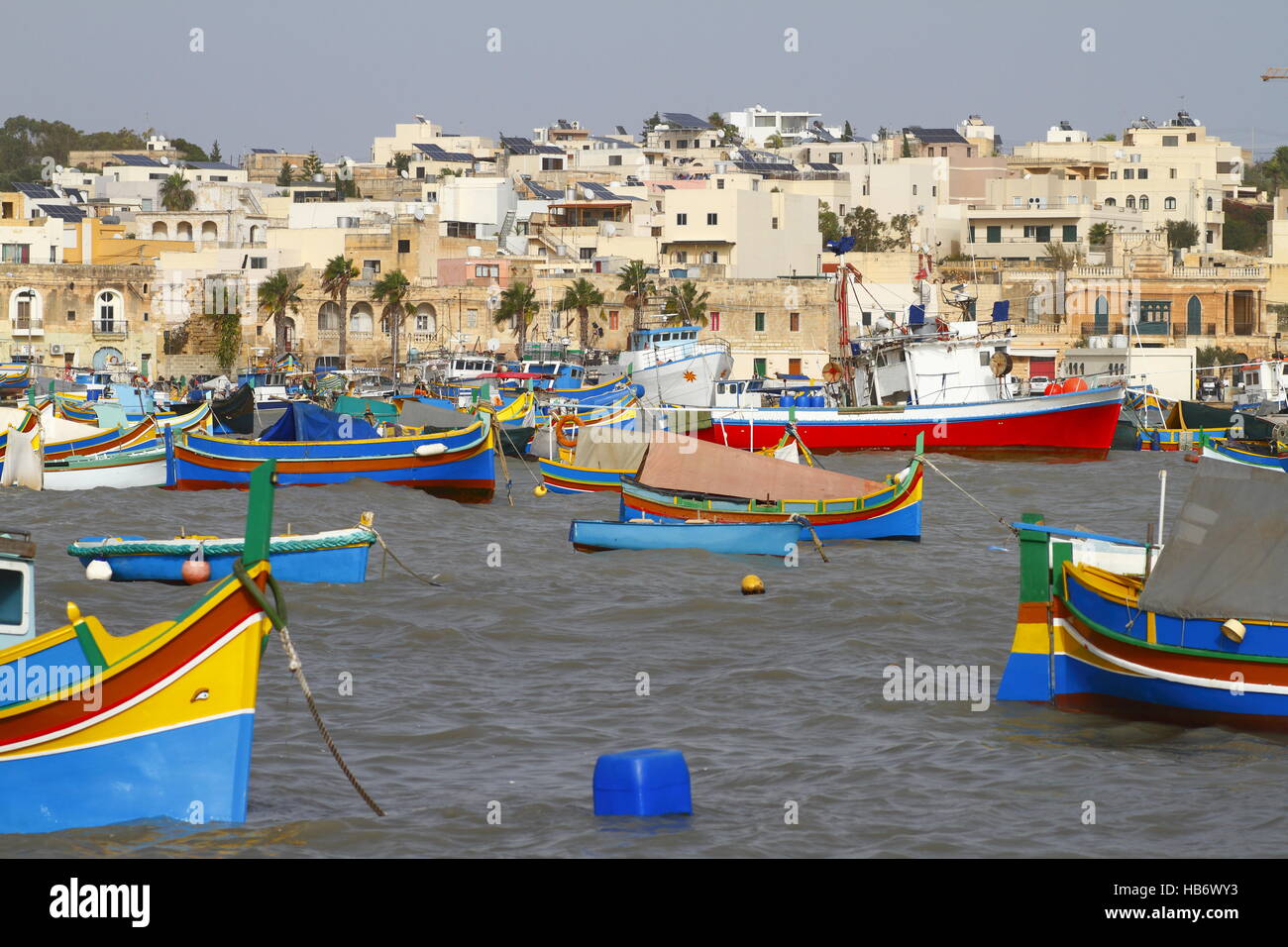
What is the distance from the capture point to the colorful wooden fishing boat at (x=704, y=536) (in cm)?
2458

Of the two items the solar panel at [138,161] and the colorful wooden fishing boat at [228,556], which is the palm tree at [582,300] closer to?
the solar panel at [138,161]

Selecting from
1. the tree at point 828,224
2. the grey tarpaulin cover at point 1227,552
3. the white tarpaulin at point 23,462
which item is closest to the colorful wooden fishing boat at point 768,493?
the grey tarpaulin cover at point 1227,552

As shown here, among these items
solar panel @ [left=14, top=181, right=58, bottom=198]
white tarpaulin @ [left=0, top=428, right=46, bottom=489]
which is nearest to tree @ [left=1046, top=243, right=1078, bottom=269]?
solar panel @ [left=14, top=181, right=58, bottom=198]

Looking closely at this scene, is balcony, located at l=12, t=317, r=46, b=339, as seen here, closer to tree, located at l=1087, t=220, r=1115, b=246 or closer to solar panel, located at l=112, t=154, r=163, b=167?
solar panel, located at l=112, t=154, r=163, b=167

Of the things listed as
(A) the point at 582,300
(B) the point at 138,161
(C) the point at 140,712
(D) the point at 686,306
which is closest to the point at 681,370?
(D) the point at 686,306

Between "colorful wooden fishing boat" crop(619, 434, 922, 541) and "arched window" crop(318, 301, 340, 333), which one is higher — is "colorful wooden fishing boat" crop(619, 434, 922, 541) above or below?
below

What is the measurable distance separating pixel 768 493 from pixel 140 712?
16009 millimetres

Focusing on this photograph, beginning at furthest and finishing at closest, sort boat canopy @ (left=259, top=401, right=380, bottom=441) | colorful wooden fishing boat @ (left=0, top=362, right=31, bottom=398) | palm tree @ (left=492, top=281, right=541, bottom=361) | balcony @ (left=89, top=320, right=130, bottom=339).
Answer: balcony @ (left=89, top=320, right=130, bottom=339) < palm tree @ (left=492, top=281, right=541, bottom=361) < colorful wooden fishing boat @ (left=0, top=362, right=31, bottom=398) < boat canopy @ (left=259, top=401, right=380, bottom=441)

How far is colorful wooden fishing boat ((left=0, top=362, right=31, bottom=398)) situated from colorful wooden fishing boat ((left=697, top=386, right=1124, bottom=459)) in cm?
2564

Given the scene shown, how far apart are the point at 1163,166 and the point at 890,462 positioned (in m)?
65.9

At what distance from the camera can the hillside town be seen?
72.1m

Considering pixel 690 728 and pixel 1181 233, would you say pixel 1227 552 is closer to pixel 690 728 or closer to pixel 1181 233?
pixel 690 728

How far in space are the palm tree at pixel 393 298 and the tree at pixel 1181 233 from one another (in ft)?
147

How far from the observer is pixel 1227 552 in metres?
14.1
